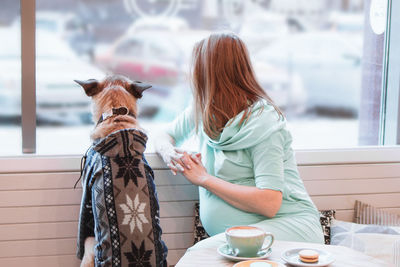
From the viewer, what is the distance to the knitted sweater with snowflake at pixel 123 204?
1.72 metres

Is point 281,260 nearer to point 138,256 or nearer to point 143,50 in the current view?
point 138,256

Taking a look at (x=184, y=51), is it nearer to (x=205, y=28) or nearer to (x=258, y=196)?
(x=205, y=28)

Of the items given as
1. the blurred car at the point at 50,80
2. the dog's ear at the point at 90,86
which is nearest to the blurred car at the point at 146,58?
the blurred car at the point at 50,80

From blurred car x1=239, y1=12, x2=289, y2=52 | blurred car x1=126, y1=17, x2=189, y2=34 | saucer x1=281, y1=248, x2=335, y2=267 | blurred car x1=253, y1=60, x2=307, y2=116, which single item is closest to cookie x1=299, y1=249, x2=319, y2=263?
saucer x1=281, y1=248, x2=335, y2=267

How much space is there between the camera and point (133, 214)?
1.73 meters

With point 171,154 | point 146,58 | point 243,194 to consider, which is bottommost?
point 243,194

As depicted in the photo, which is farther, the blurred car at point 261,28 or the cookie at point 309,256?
the blurred car at point 261,28

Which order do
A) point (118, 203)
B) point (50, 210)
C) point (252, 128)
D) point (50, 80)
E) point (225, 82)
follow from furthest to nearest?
point (50, 80), point (50, 210), point (225, 82), point (252, 128), point (118, 203)

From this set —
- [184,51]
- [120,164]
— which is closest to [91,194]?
[120,164]

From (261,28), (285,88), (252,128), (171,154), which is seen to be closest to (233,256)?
(252,128)

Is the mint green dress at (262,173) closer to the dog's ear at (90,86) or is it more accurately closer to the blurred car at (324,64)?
the dog's ear at (90,86)

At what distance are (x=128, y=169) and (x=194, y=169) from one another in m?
0.30

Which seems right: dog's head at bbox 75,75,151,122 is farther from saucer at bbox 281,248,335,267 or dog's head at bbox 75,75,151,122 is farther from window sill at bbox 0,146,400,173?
saucer at bbox 281,248,335,267

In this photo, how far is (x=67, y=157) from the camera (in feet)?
7.41
